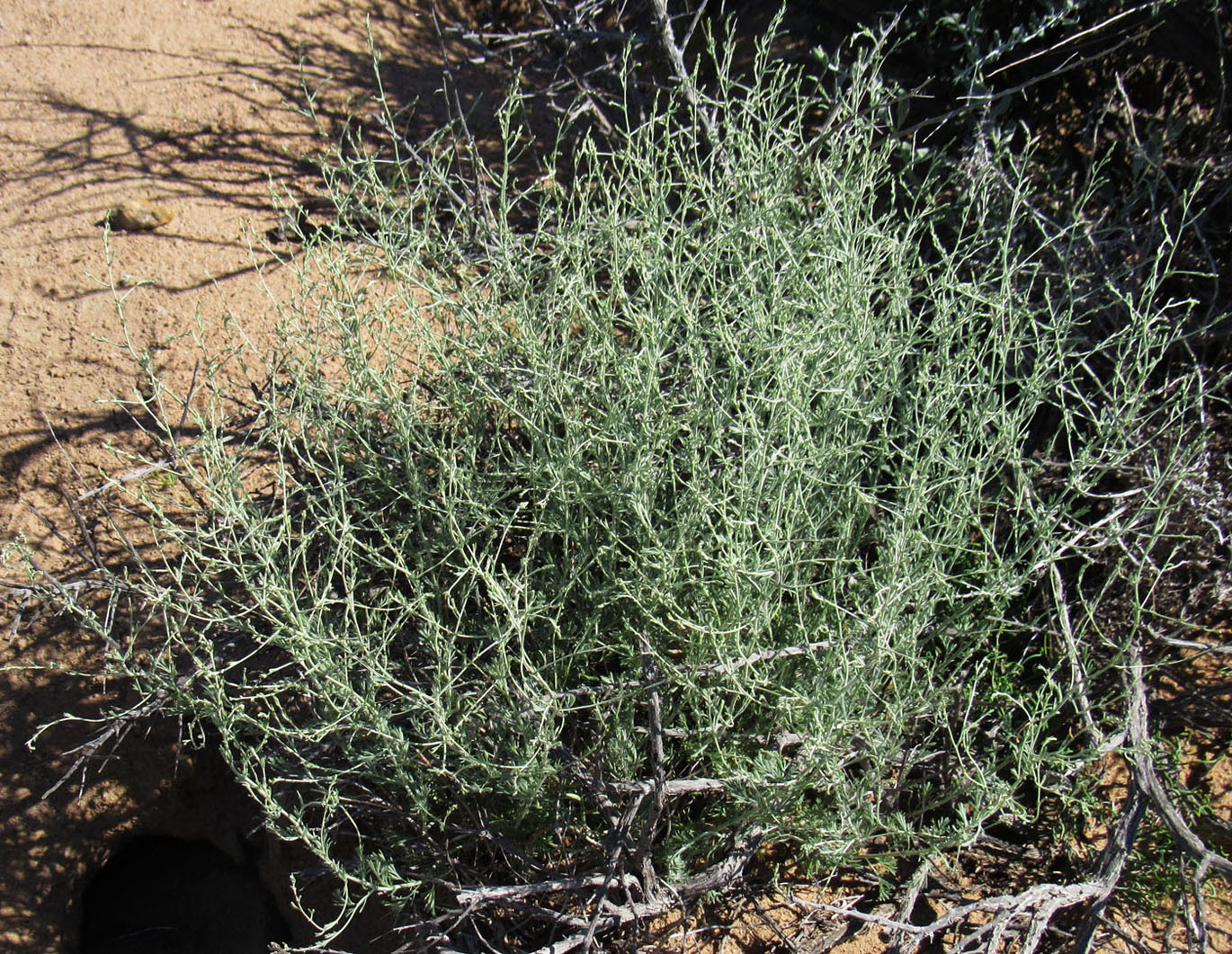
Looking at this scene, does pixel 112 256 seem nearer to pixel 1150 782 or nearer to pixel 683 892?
pixel 683 892

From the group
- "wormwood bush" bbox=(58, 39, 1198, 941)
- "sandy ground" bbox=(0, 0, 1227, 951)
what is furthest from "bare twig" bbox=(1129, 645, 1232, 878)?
"sandy ground" bbox=(0, 0, 1227, 951)

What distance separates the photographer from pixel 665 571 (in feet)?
5.63

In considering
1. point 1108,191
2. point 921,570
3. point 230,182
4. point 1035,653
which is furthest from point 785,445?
point 230,182

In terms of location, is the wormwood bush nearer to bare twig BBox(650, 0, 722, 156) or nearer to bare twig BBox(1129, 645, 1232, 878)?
bare twig BBox(1129, 645, 1232, 878)

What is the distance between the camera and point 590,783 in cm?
185

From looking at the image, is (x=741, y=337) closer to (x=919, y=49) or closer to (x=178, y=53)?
(x=919, y=49)

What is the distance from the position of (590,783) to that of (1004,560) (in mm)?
943

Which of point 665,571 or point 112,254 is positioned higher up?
point 112,254

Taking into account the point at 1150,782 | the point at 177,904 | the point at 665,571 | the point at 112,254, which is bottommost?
the point at 177,904

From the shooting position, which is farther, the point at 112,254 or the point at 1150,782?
the point at 112,254

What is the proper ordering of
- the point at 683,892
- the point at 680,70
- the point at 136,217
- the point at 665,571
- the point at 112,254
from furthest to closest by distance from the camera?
the point at 136,217 → the point at 112,254 → the point at 680,70 → the point at 683,892 → the point at 665,571

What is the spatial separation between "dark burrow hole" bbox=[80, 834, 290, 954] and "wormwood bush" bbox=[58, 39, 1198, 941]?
0.48m

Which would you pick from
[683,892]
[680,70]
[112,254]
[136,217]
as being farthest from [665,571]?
[136,217]

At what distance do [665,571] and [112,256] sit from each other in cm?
179
